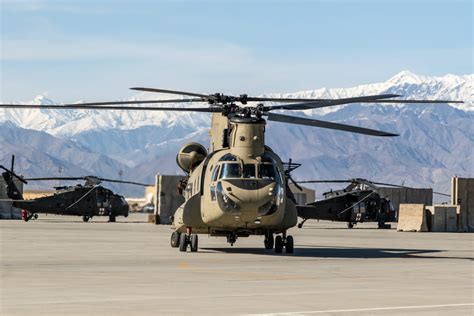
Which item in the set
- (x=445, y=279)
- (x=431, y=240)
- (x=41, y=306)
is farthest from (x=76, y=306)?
(x=431, y=240)

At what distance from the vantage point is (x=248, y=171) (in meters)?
31.3

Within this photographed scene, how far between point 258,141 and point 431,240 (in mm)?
18969

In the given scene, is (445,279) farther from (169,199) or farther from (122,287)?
(169,199)

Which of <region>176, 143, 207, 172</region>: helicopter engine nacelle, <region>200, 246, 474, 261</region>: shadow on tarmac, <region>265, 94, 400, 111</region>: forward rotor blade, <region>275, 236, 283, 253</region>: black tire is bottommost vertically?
<region>200, 246, 474, 261</region>: shadow on tarmac


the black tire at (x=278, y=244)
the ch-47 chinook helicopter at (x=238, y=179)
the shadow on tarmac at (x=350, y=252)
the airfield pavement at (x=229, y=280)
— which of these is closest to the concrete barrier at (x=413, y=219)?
the shadow on tarmac at (x=350, y=252)

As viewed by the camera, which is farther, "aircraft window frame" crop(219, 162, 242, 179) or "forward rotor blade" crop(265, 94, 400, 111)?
"aircraft window frame" crop(219, 162, 242, 179)

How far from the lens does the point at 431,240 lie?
48.5 metres

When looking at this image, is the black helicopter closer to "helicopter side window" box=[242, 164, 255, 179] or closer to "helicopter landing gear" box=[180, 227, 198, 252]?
"helicopter landing gear" box=[180, 227, 198, 252]

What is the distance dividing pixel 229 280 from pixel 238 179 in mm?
8435

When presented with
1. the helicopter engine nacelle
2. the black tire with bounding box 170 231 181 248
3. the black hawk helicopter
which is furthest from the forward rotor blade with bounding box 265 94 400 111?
the black hawk helicopter

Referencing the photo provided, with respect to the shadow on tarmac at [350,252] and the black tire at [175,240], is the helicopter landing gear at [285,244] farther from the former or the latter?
the black tire at [175,240]

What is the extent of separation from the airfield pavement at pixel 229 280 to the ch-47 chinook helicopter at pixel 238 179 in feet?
3.00

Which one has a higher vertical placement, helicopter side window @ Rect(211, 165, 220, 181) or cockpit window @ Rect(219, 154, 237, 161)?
cockpit window @ Rect(219, 154, 237, 161)

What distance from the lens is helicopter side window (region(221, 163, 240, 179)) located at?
31312 mm
